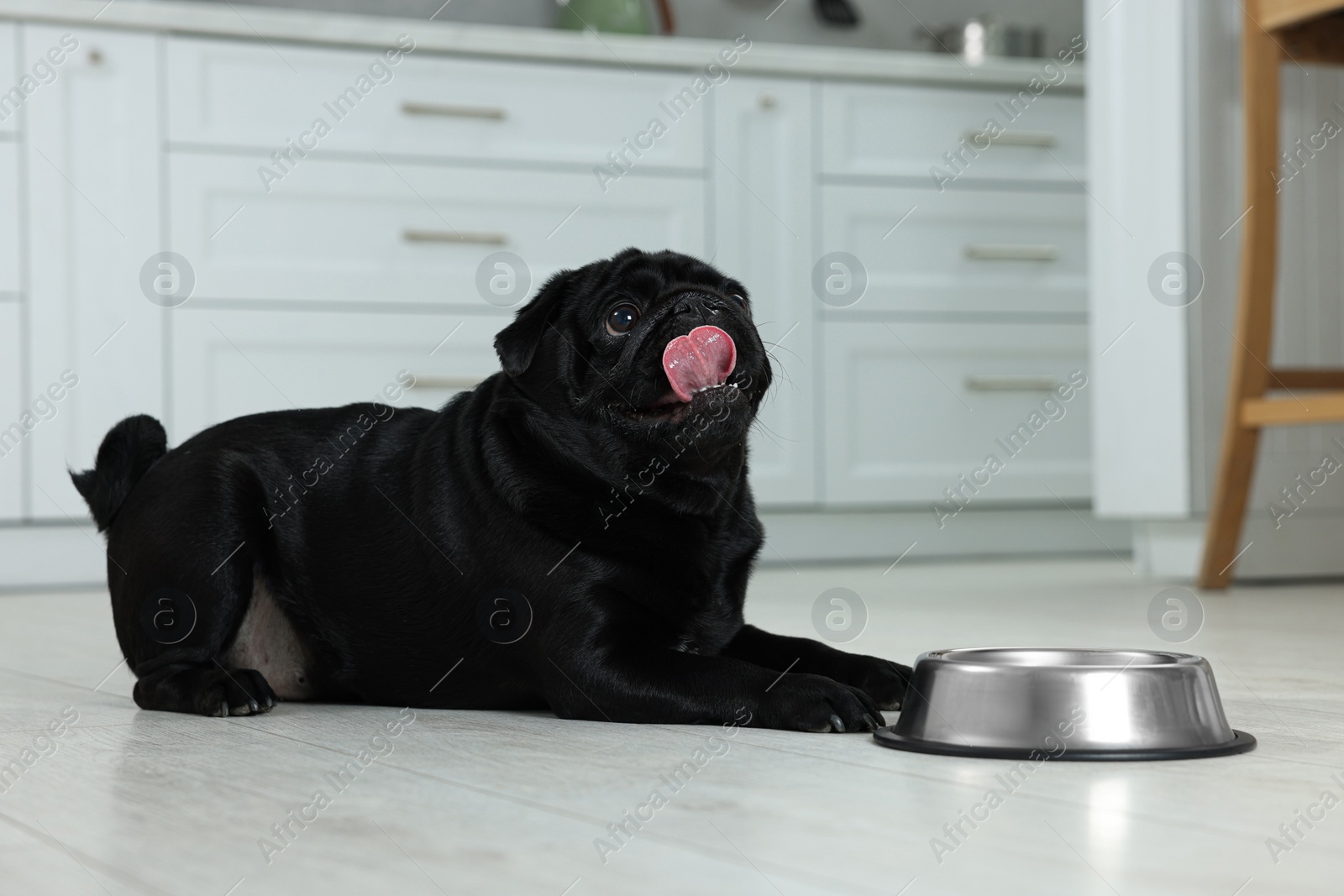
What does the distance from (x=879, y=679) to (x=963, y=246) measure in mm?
2472

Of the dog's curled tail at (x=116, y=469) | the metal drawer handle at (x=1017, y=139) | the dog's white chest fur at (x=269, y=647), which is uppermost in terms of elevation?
the metal drawer handle at (x=1017, y=139)

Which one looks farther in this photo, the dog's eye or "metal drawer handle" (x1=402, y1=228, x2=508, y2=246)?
"metal drawer handle" (x1=402, y1=228, x2=508, y2=246)

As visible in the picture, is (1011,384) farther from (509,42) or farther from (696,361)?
(696,361)

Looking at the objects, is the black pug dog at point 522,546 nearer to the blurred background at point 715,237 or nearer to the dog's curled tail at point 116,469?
the dog's curled tail at point 116,469

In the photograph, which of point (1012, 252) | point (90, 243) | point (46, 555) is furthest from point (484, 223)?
point (1012, 252)

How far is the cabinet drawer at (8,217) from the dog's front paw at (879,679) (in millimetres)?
2314

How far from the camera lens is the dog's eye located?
143 centimetres

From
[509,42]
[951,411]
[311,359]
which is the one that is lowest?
[951,411]

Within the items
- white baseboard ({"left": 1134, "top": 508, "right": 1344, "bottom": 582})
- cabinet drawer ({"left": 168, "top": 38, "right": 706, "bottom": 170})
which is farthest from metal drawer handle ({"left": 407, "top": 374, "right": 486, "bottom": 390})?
white baseboard ({"left": 1134, "top": 508, "right": 1344, "bottom": 582})

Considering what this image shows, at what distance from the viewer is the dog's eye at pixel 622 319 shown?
1430 millimetres

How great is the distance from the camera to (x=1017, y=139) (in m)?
3.79

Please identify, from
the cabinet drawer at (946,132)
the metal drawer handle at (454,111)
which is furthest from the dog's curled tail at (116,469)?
the cabinet drawer at (946,132)

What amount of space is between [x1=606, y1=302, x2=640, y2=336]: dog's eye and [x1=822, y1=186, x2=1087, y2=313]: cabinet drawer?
2.27 m

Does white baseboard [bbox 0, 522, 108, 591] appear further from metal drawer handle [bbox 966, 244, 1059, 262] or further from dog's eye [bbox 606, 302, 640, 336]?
metal drawer handle [bbox 966, 244, 1059, 262]
